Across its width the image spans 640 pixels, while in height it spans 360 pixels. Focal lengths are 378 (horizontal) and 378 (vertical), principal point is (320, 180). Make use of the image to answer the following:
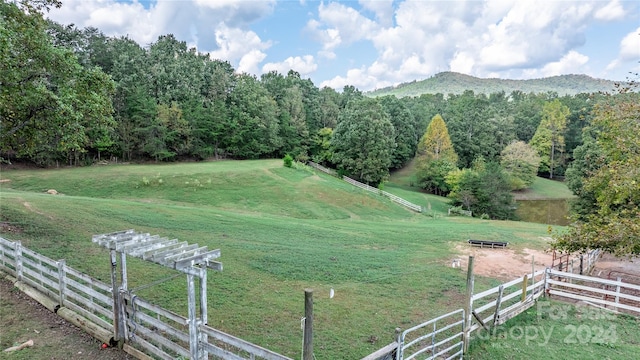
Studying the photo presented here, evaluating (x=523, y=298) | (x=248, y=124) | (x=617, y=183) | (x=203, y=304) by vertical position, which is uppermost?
(x=248, y=124)

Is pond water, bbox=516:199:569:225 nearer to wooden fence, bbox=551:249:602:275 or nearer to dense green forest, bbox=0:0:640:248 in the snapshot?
dense green forest, bbox=0:0:640:248

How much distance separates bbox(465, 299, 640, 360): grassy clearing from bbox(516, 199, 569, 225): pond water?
3352 cm

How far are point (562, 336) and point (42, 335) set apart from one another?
464 inches

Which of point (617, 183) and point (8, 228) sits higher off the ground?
point (617, 183)

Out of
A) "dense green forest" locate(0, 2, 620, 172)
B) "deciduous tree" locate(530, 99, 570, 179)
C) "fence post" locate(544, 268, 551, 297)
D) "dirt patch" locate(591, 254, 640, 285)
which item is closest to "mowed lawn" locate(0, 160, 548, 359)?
"fence post" locate(544, 268, 551, 297)

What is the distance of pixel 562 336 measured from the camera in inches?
366

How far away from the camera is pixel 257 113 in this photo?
5431cm

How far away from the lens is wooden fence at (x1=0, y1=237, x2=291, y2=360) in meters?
6.29

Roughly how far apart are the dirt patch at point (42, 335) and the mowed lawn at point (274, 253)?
6.46ft

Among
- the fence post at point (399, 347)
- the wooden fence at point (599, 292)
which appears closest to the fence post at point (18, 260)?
the fence post at point (399, 347)

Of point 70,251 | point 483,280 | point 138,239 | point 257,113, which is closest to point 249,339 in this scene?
point 138,239

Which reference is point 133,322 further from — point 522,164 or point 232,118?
point 522,164

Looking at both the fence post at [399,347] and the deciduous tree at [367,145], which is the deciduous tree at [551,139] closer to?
the deciduous tree at [367,145]

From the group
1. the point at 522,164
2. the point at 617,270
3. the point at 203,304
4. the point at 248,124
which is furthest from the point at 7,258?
the point at 522,164
